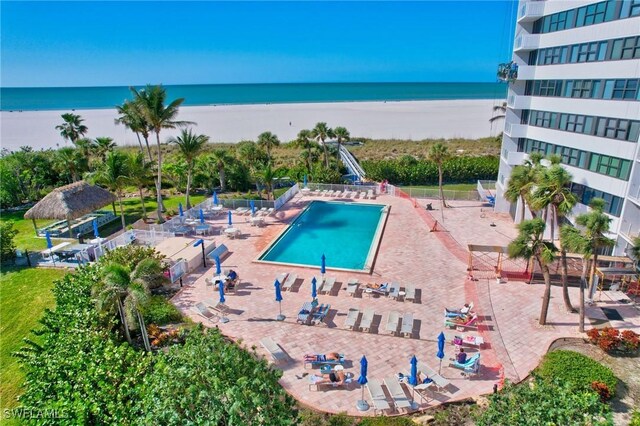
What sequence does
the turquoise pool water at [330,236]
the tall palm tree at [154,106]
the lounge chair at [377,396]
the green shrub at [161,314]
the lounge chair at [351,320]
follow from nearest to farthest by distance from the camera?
the lounge chair at [377,396], the lounge chair at [351,320], the green shrub at [161,314], the turquoise pool water at [330,236], the tall palm tree at [154,106]

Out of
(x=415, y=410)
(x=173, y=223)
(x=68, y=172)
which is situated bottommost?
(x=415, y=410)

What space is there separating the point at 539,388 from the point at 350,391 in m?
6.77

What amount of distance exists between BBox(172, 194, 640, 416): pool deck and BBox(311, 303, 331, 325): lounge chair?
294 mm

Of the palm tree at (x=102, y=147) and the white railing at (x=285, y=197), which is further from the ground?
the palm tree at (x=102, y=147)

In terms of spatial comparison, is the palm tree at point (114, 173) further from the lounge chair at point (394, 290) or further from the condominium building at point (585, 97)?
the condominium building at point (585, 97)

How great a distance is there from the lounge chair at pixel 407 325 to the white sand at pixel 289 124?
218 feet

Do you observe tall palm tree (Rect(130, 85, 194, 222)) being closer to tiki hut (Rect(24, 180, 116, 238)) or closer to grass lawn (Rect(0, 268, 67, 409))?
tiki hut (Rect(24, 180, 116, 238))

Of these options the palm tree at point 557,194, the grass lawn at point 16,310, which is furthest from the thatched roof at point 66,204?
the palm tree at point 557,194

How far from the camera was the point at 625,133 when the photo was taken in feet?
66.2

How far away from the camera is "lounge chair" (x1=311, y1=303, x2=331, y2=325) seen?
17688mm

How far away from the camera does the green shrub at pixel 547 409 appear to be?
7.70m

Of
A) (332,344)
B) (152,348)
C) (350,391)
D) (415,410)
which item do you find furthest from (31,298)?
(415,410)

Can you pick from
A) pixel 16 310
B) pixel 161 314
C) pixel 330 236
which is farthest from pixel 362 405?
pixel 16 310

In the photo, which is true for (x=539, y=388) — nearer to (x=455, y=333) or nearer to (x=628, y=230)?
(x=455, y=333)
